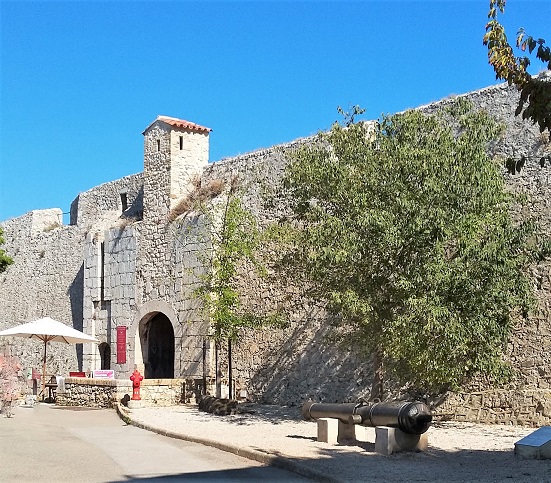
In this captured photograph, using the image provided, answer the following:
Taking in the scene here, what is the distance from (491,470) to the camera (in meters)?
7.96

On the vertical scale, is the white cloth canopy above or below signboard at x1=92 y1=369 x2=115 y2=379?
above

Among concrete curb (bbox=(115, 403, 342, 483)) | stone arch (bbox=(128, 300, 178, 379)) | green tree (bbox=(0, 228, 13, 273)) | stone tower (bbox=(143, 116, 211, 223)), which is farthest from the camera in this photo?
green tree (bbox=(0, 228, 13, 273))

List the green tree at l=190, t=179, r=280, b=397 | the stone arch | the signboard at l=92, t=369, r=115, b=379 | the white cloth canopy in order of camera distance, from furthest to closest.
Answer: the stone arch → the signboard at l=92, t=369, r=115, b=379 → the white cloth canopy → the green tree at l=190, t=179, r=280, b=397

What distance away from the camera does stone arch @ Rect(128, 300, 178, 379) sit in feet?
67.1


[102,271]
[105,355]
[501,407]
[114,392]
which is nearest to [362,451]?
[501,407]

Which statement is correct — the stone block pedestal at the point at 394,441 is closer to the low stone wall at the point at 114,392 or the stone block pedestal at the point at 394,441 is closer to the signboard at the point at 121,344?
the low stone wall at the point at 114,392

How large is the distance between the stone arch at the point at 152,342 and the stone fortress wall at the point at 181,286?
7 centimetres

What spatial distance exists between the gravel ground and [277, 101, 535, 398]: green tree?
3.72 feet

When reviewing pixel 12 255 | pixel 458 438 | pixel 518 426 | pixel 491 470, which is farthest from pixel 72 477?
pixel 12 255

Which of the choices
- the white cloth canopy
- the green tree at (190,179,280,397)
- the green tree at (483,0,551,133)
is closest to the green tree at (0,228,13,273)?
the white cloth canopy

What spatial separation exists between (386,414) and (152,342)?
1239 cm

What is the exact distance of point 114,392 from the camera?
1695cm

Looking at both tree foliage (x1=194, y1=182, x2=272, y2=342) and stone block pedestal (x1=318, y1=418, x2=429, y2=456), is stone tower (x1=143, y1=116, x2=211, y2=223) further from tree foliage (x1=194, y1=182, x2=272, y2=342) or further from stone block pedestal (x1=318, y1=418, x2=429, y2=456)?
stone block pedestal (x1=318, y1=418, x2=429, y2=456)

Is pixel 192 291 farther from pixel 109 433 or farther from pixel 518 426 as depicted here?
pixel 518 426
